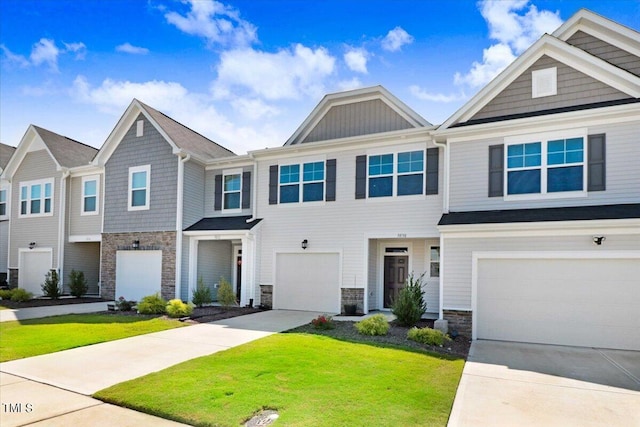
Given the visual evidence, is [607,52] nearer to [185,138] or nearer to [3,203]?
[185,138]

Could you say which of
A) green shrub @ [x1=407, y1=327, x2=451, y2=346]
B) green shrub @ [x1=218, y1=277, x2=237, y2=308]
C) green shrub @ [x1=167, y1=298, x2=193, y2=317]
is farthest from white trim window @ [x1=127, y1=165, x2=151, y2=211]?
green shrub @ [x1=407, y1=327, x2=451, y2=346]

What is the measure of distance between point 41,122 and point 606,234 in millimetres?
24925

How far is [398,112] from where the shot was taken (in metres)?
14.9

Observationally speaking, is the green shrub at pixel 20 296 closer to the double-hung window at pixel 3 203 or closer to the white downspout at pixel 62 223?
the white downspout at pixel 62 223

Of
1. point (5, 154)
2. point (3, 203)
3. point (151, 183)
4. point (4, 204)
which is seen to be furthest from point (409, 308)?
point (5, 154)

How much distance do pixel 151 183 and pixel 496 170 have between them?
13322 mm

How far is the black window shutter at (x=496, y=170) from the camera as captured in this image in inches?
458

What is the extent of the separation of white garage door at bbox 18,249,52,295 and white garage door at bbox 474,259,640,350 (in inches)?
789

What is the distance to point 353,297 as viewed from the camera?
1430 cm

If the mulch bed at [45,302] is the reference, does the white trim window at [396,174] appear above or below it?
above

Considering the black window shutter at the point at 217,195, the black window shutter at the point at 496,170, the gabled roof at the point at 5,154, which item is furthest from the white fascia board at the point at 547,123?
the gabled roof at the point at 5,154

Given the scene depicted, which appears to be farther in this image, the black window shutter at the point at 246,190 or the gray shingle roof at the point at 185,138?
the gray shingle roof at the point at 185,138

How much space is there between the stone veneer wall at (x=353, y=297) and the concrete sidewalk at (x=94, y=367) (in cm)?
281

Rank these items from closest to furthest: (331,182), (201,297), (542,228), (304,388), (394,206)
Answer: (304,388), (542,228), (394,206), (331,182), (201,297)
